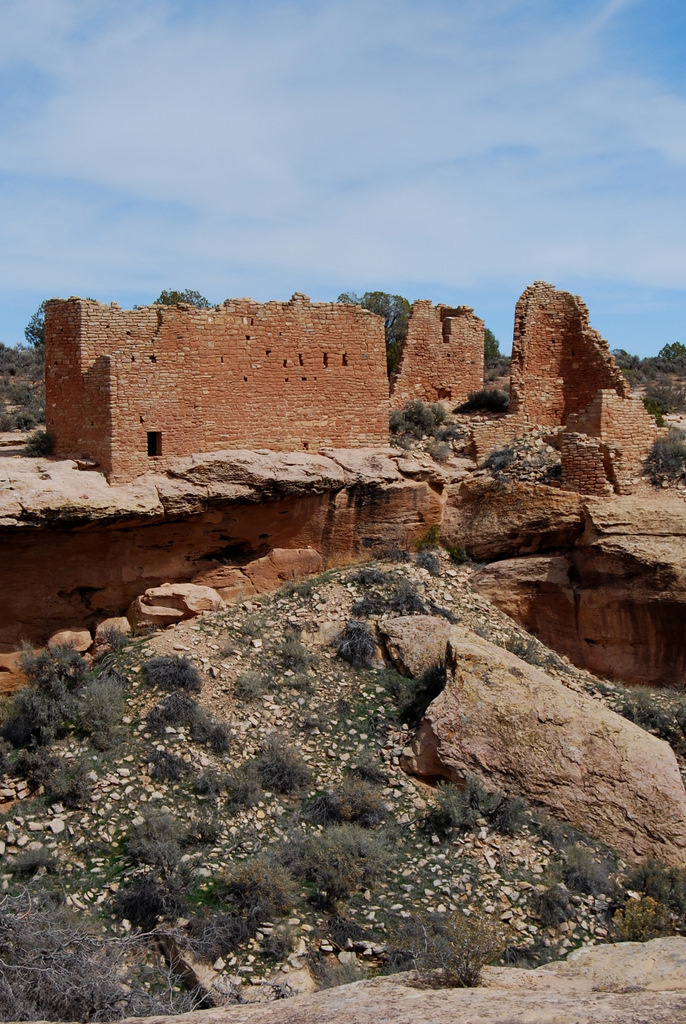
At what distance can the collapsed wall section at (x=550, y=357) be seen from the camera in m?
16.8

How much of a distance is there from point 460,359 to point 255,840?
11.1 metres

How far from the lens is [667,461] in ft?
49.7

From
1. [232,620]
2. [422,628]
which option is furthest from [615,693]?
[232,620]

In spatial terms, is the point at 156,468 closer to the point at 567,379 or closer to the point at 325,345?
the point at 325,345

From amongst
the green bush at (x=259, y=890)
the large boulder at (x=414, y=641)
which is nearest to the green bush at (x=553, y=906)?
the green bush at (x=259, y=890)

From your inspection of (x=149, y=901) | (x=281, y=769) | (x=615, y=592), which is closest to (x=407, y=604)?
(x=615, y=592)

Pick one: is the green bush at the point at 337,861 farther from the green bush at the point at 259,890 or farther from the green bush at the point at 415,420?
the green bush at the point at 415,420

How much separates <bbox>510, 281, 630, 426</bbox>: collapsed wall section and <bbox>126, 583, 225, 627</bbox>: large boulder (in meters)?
6.45

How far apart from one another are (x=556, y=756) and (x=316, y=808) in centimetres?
300

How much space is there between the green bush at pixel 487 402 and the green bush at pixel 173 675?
331 inches

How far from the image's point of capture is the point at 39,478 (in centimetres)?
1348

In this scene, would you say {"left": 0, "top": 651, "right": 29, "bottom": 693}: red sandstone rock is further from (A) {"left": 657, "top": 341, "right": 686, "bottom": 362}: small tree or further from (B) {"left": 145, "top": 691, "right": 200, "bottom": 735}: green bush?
(A) {"left": 657, "top": 341, "right": 686, "bottom": 362}: small tree

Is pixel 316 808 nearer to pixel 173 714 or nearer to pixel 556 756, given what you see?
pixel 173 714

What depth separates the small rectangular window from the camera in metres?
14.6
